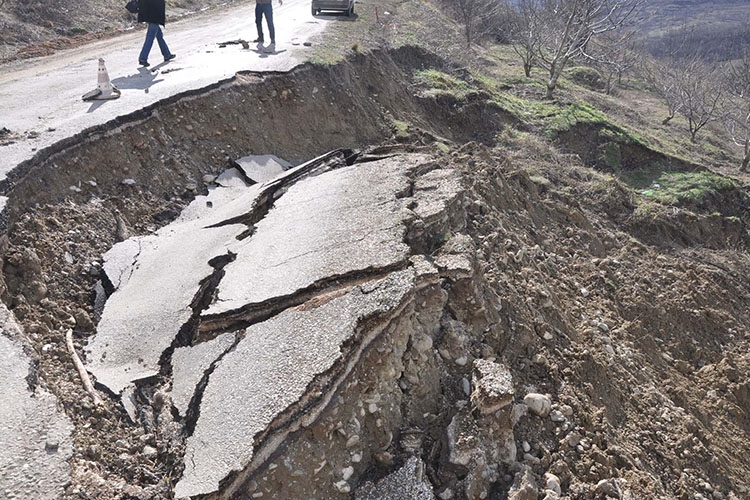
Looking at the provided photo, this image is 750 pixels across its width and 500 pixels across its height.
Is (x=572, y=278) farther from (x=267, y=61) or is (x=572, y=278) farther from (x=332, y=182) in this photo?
(x=267, y=61)

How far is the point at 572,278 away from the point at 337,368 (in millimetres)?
3998

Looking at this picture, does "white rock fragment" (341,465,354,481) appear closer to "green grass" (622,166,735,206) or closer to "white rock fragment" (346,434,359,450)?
"white rock fragment" (346,434,359,450)

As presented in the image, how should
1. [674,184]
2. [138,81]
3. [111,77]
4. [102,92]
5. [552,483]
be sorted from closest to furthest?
[552,483] → [102,92] → [138,81] → [111,77] → [674,184]

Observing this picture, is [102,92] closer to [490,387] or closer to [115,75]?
[115,75]

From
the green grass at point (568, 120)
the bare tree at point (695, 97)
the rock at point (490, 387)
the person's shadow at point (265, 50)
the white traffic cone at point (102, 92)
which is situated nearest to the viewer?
the rock at point (490, 387)

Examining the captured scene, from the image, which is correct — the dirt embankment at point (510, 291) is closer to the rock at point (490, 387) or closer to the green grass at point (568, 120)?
the rock at point (490, 387)

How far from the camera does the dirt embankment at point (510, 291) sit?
3385 mm

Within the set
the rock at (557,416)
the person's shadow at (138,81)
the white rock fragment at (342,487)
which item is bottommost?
the rock at (557,416)

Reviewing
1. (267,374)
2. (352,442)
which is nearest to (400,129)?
(267,374)

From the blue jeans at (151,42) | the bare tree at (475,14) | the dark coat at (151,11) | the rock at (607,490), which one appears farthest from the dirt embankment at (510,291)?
the bare tree at (475,14)

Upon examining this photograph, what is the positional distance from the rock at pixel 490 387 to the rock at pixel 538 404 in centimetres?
26

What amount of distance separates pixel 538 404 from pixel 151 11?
29.5 ft

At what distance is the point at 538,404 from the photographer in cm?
363

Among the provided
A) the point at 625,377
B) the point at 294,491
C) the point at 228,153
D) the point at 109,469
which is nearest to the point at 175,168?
the point at 228,153
